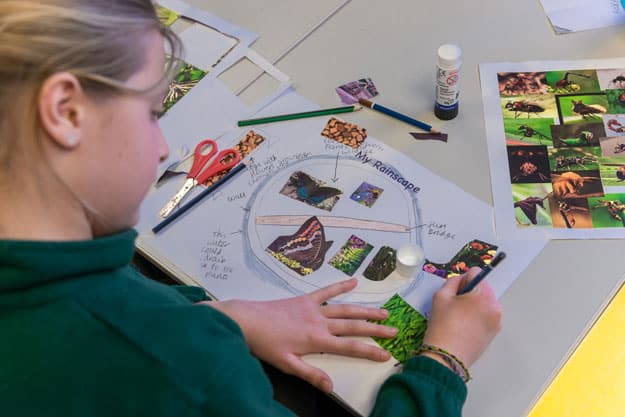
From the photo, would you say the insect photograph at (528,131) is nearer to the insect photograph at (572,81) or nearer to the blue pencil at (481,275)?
the insect photograph at (572,81)

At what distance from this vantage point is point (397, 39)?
107 cm

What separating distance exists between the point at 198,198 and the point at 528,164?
48cm

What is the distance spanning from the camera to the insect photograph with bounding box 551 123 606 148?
2.98ft

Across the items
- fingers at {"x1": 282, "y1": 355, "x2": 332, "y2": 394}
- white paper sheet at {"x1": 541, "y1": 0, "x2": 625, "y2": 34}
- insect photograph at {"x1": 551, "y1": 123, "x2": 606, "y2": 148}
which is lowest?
fingers at {"x1": 282, "y1": 355, "x2": 332, "y2": 394}

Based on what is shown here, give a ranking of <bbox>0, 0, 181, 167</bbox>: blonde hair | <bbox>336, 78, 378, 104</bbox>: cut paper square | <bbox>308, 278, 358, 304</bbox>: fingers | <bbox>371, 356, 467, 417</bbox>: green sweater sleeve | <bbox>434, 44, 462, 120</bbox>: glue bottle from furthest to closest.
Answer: <bbox>336, 78, 378, 104</bbox>: cut paper square
<bbox>434, 44, 462, 120</bbox>: glue bottle
<bbox>308, 278, 358, 304</bbox>: fingers
<bbox>371, 356, 467, 417</bbox>: green sweater sleeve
<bbox>0, 0, 181, 167</bbox>: blonde hair

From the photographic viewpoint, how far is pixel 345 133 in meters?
0.97

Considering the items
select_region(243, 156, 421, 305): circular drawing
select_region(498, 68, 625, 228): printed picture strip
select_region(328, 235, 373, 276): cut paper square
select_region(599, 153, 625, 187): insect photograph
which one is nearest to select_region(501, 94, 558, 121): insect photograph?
select_region(498, 68, 625, 228): printed picture strip

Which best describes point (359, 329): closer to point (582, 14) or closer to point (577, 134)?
point (577, 134)

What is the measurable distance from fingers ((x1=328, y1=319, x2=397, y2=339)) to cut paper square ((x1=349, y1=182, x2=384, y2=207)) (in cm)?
19

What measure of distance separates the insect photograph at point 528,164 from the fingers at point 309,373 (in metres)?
0.39

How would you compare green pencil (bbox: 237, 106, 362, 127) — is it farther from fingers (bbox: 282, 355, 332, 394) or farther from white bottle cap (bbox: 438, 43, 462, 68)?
fingers (bbox: 282, 355, 332, 394)

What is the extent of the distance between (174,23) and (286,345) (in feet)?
2.23

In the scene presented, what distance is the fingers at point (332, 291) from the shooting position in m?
0.79

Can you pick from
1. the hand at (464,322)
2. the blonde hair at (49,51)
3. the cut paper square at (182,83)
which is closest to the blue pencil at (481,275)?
the hand at (464,322)
